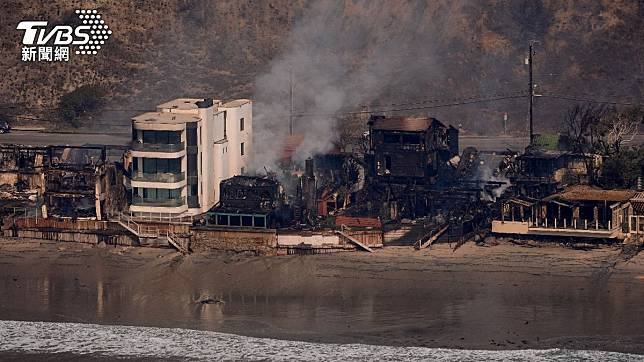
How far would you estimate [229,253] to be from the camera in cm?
9019

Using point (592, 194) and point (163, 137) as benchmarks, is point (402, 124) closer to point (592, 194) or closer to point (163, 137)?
point (592, 194)

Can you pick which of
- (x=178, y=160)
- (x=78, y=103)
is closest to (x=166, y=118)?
(x=178, y=160)

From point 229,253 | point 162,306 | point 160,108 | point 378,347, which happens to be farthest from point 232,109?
point 378,347

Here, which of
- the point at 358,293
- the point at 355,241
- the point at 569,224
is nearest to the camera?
the point at 358,293

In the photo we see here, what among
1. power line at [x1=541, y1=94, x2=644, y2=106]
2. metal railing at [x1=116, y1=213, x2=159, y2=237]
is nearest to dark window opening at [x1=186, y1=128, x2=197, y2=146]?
metal railing at [x1=116, y1=213, x2=159, y2=237]

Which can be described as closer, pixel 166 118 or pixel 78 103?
pixel 166 118

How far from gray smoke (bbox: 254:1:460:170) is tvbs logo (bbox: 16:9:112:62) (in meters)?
17.9

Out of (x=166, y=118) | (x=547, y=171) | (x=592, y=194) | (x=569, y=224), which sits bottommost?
(x=569, y=224)

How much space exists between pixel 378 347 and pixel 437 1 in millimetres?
76220

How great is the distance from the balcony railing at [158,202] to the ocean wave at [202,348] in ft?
64.1

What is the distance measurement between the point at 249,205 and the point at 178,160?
5699 millimetres

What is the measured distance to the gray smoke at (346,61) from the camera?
121750mm

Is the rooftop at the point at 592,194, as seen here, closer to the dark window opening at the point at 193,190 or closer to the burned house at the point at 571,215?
the burned house at the point at 571,215

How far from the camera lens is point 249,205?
9275 cm
